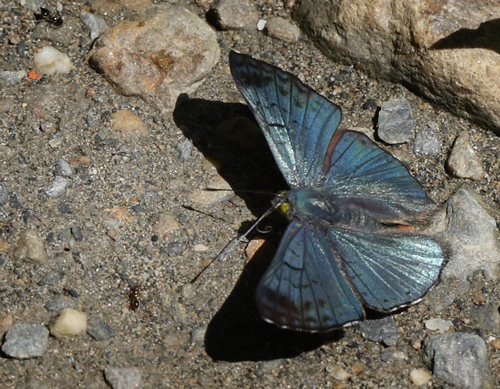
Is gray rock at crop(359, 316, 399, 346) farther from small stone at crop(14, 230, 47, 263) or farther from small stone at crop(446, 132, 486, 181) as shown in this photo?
small stone at crop(14, 230, 47, 263)

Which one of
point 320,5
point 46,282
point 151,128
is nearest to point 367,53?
point 320,5

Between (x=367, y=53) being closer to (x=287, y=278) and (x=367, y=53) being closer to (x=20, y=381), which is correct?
(x=287, y=278)

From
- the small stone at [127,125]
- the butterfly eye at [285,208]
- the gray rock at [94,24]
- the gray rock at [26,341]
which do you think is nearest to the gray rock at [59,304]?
the gray rock at [26,341]

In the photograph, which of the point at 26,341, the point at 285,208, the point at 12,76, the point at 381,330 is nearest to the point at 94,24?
the point at 12,76

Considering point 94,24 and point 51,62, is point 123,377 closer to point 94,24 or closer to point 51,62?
point 51,62

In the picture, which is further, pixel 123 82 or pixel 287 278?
pixel 123 82
